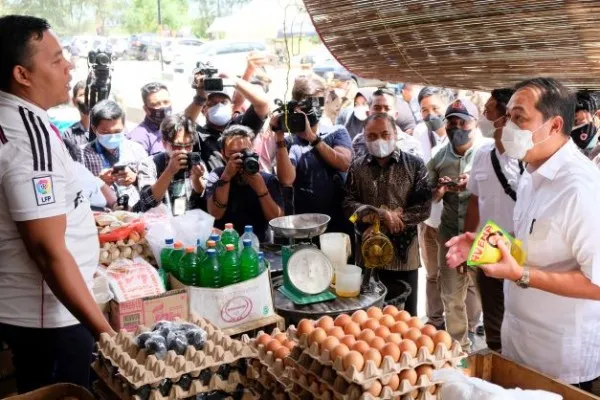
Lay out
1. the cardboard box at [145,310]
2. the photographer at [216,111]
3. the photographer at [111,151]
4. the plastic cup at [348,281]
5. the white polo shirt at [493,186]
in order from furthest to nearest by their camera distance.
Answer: the photographer at [216,111] < the photographer at [111,151] < the white polo shirt at [493,186] < the plastic cup at [348,281] < the cardboard box at [145,310]

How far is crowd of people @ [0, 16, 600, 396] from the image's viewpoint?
149cm

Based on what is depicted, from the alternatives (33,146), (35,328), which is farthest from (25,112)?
(35,328)

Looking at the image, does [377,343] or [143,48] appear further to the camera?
[143,48]

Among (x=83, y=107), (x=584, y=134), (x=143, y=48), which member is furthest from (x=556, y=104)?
(x=143, y=48)

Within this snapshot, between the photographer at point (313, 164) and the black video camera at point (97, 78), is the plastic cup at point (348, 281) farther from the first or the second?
the black video camera at point (97, 78)

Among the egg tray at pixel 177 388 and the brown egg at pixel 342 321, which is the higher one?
the brown egg at pixel 342 321

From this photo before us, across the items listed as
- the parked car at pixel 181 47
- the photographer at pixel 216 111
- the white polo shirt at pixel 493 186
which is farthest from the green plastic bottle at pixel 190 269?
the parked car at pixel 181 47

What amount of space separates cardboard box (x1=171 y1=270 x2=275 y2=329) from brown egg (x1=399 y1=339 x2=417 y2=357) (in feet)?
3.29

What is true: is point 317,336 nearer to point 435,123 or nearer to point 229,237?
point 229,237

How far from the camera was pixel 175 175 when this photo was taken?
10.4 feet

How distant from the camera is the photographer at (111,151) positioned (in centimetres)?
332

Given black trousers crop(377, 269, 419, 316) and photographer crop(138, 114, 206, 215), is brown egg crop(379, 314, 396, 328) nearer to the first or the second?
black trousers crop(377, 269, 419, 316)

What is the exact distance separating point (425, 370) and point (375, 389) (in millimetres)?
127

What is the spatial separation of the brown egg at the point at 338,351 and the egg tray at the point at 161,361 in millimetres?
260
